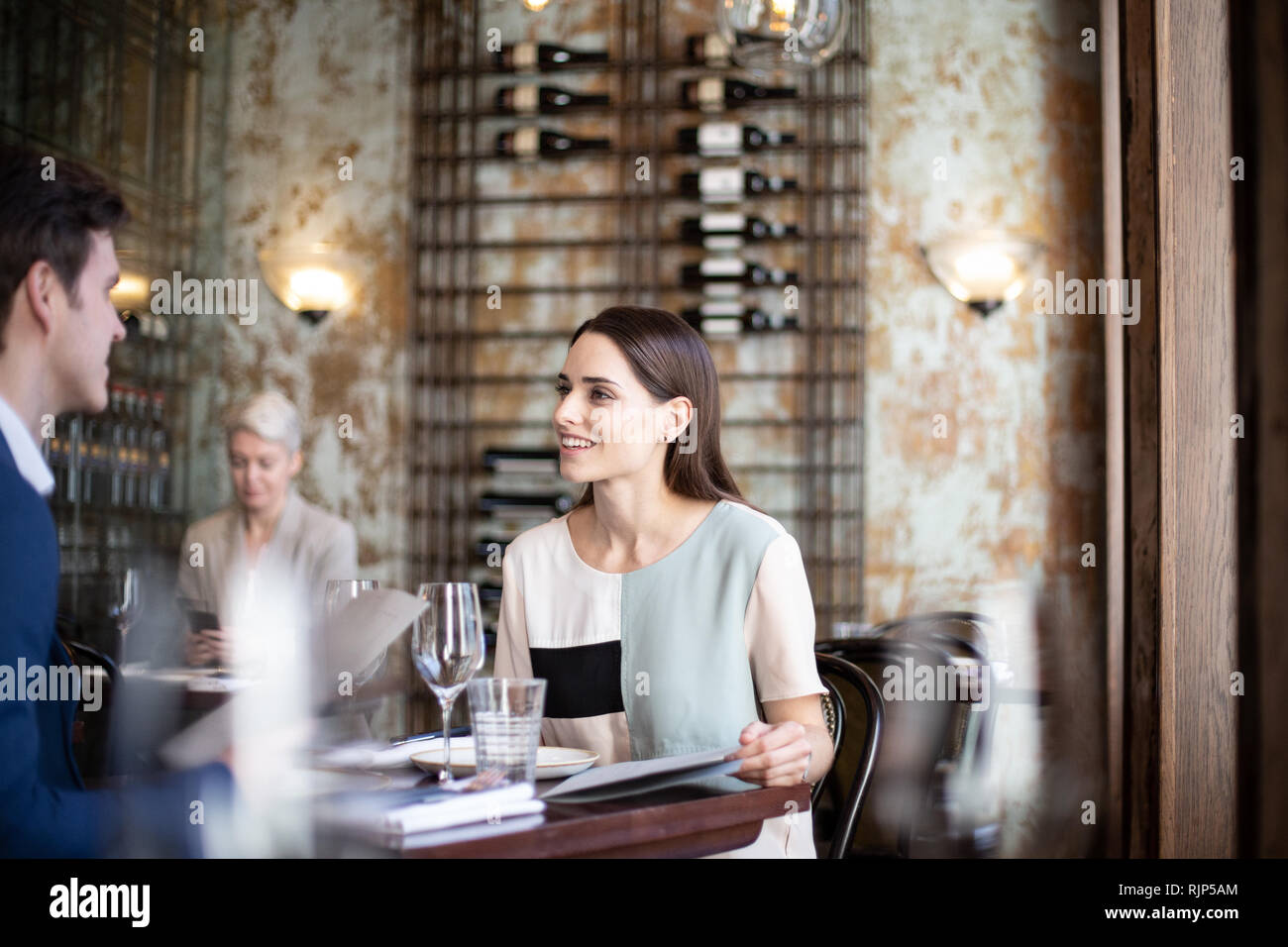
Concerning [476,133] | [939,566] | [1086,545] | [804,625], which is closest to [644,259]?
[476,133]

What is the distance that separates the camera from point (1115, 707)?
2.77 meters

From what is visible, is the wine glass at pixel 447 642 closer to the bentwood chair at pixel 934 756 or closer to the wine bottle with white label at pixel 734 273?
the bentwood chair at pixel 934 756

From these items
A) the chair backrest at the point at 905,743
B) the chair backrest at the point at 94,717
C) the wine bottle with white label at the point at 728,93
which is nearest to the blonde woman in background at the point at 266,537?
the chair backrest at the point at 94,717

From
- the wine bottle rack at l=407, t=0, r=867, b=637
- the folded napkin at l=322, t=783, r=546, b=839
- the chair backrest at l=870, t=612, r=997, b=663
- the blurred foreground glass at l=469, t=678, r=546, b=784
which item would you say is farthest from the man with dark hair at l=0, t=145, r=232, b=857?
the wine bottle rack at l=407, t=0, r=867, b=637

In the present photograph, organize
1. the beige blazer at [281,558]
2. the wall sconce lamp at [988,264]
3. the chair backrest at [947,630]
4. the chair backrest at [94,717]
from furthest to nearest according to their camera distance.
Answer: the wall sconce lamp at [988,264]
the beige blazer at [281,558]
the chair backrest at [947,630]
the chair backrest at [94,717]

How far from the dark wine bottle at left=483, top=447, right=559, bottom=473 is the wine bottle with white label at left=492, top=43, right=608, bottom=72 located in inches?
66.6

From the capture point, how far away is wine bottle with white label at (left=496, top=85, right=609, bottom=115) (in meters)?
5.03

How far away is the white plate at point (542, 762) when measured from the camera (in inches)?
49.3

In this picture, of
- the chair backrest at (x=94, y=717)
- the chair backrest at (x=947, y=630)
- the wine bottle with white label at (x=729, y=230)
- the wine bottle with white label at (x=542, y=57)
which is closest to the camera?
the chair backrest at (x=94, y=717)

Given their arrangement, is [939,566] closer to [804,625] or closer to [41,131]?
[804,625]

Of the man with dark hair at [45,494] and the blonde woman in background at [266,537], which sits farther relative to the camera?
the blonde woman in background at [266,537]

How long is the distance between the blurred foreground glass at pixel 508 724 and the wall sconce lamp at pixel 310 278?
4.40m

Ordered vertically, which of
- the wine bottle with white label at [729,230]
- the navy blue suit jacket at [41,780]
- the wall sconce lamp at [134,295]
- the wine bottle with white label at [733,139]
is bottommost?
the navy blue suit jacket at [41,780]
